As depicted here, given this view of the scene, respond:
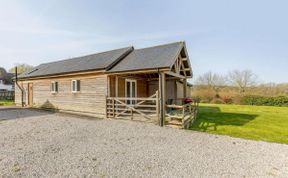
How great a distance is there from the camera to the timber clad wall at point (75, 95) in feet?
38.6

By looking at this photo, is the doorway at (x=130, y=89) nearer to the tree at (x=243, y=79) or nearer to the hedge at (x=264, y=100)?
the hedge at (x=264, y=100)

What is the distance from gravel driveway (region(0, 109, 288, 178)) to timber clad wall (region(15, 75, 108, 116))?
176 inches

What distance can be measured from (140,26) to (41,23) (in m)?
8.78

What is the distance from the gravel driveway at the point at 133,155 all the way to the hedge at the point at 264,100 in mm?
23510

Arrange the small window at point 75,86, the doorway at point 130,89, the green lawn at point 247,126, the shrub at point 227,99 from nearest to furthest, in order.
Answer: the green lawn at point 247,126 → the doorway at point 130,89 → the small window at point 75,86 → the shrub at point 227,99

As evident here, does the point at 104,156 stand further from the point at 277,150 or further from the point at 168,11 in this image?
the point at 168,11

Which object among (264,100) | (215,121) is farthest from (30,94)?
(264,100)

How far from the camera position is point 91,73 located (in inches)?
484

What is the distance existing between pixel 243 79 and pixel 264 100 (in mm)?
11896

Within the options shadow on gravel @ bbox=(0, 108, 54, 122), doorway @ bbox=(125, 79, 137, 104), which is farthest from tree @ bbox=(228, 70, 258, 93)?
shadow on gravel @ bbox=(0, 108, 54, 122)

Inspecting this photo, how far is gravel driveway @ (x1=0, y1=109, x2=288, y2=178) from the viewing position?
12.9 feet

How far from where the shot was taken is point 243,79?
36500mm

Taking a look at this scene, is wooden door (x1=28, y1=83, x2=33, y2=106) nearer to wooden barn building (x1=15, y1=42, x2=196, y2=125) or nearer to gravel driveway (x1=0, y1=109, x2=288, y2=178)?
wooden barn building (x1=15, y1=42, x2=196, y2=125)

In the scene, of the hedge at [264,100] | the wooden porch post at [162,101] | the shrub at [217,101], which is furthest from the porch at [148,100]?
the hedge at [264,100]
